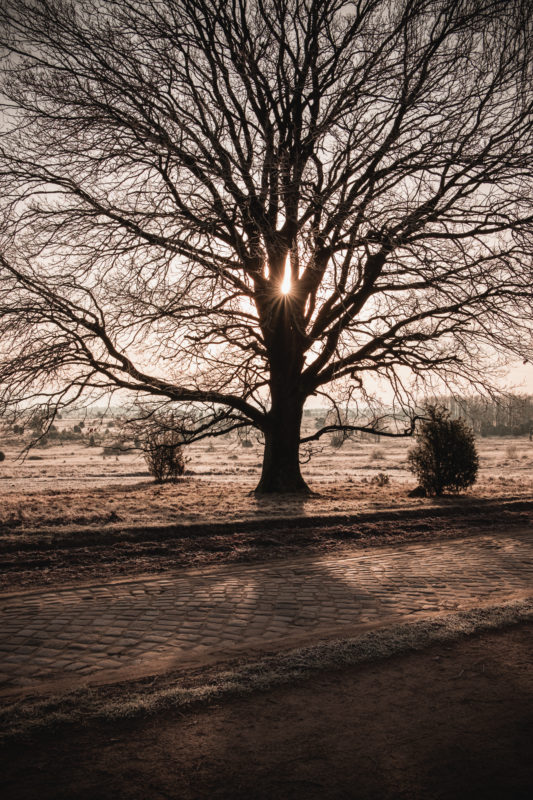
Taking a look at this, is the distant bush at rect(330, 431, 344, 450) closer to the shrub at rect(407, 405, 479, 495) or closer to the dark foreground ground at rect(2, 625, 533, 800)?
the shrub at rect(407, 405, 479, 495)

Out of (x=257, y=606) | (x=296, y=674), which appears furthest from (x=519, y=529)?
(x=296, y=674)

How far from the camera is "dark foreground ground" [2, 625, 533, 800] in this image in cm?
260

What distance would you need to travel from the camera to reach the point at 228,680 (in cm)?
365

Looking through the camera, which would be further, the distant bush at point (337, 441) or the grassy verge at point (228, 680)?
the distant bush at point (337, 441)

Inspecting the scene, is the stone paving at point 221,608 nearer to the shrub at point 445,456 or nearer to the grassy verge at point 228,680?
the grassy verge at point 228,680

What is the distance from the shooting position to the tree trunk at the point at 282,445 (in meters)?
14.3

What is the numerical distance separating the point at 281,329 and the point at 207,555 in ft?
26.1

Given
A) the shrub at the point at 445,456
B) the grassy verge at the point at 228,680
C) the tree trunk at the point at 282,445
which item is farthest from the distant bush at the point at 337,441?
the grassy verge at the point at 228,680

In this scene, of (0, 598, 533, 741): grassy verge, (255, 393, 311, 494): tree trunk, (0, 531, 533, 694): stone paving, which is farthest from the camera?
(255, 393, 311, 494): tree trunk

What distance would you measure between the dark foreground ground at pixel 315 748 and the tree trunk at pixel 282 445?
10.5 meters

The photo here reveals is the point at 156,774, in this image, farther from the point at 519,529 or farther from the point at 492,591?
the point at 519,529

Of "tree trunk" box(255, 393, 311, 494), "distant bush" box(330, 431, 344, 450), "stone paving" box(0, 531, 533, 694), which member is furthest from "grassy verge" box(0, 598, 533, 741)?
"tree trunk" box(255, 393, 311, 494)

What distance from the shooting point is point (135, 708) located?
129 inches

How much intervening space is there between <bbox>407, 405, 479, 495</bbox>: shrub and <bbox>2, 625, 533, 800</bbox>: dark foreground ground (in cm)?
1078
